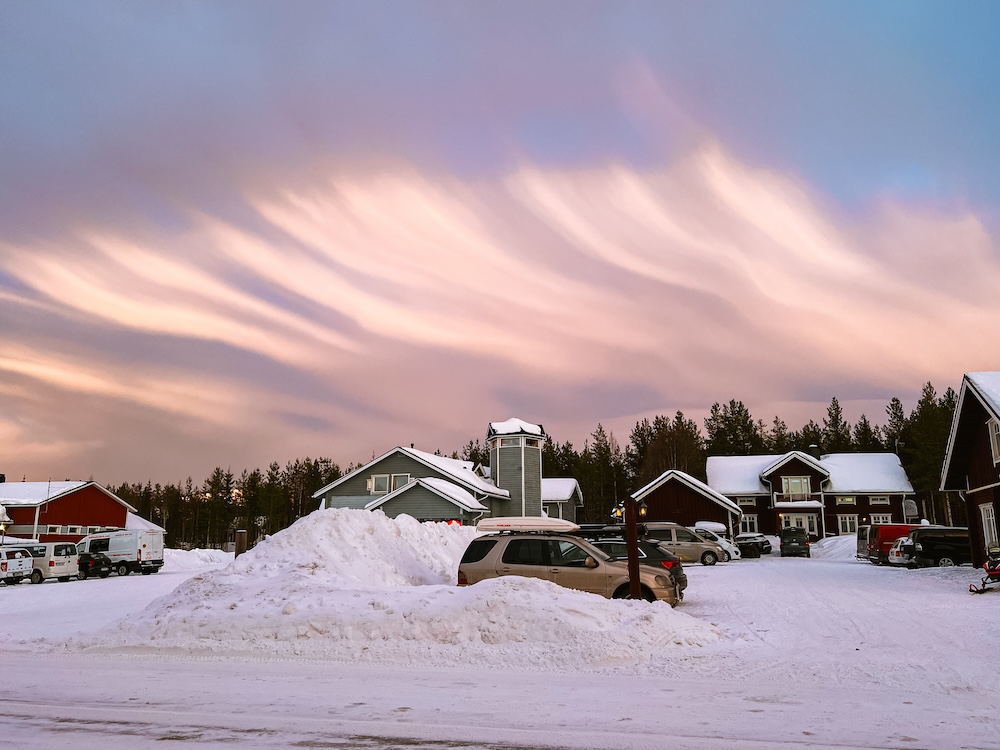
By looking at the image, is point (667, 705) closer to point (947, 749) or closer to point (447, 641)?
point (947, 749)

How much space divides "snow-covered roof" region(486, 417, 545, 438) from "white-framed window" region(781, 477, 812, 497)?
2097 centimetres

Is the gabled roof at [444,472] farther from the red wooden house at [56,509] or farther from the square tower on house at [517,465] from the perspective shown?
the red wooden house at [56,509]

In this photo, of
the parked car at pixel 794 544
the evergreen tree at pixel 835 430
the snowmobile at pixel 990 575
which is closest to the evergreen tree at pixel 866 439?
the evergreen tree at pixel 835 430

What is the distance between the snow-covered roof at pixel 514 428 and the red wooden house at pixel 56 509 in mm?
34391

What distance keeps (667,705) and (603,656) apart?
2670 millimetres

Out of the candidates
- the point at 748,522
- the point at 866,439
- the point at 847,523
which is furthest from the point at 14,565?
the point at 866,439

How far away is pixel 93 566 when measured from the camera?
3419cm

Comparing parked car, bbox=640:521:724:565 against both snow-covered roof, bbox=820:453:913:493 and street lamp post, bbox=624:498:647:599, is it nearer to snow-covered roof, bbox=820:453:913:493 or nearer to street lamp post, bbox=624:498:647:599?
street lamp post, bbox=624:498:647:599

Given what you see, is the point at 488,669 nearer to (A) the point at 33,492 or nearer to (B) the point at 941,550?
(B) the point at 941,550

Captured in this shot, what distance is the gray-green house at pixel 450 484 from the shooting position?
4431cm

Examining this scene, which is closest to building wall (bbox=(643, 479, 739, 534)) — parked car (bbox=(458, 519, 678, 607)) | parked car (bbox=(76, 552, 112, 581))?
parked car (bbox=(76, 552, 112, 581))

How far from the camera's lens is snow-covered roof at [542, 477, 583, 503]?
214ft

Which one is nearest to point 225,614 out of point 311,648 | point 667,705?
point 311,648

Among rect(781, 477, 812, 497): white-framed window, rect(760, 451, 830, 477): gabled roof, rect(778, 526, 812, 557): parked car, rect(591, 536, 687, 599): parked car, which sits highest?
rect(760, 451, 830, 477): gabled roof
